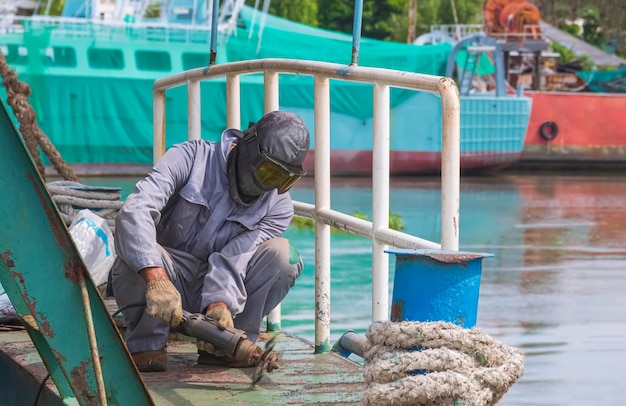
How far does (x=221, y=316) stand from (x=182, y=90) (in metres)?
20.1

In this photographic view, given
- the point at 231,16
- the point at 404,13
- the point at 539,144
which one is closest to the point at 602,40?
the point at 404,13

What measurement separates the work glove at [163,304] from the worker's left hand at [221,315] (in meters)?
0.24

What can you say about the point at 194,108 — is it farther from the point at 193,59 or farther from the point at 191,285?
the point at 193,59

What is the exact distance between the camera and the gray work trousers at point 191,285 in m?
4.04

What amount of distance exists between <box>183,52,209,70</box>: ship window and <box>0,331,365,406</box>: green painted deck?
19162mm

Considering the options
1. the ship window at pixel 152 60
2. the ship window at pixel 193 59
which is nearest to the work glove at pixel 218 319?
the ship window at pixel 193 59

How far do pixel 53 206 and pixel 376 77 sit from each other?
1318 mm

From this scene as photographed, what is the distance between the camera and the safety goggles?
3.82 metres

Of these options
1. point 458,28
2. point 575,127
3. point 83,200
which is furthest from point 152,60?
point 83,200

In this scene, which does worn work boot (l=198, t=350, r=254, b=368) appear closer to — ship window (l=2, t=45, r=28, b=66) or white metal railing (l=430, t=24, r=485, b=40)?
ship window (l=2, t=45, r=28, b=66)

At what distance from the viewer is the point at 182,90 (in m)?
23.6

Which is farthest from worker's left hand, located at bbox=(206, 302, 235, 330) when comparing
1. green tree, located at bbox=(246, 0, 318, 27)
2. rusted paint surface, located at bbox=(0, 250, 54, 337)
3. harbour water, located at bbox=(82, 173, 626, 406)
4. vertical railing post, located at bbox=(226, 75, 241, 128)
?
green tree, located at bbox=(246, 0, 318, 27)

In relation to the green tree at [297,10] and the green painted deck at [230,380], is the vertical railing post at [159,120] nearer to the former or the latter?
the green painted deck at [230,380]

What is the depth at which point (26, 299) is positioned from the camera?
293 cm
